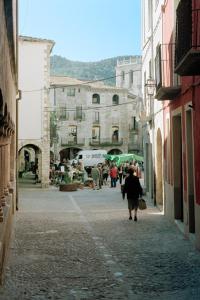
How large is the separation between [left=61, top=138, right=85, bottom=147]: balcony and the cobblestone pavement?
46351mm

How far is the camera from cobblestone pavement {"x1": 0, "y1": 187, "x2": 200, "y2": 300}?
7.01 m

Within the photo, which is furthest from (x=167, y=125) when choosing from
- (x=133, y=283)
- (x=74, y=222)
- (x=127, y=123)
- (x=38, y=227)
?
(x=127, y=123)

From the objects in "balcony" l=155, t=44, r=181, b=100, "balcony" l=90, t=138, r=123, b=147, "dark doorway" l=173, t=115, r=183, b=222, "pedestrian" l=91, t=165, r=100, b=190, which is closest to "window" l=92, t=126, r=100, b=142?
"balcony" l=90, t=138, r=123, b=147

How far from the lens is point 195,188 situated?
1030 cm

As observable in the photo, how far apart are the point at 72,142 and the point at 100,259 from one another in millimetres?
53195

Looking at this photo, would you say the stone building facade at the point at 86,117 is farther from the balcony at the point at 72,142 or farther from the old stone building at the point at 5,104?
the old stone building at the point at 5,104

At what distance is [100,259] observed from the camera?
358 inches

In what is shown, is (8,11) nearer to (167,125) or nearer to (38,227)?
(38,227)

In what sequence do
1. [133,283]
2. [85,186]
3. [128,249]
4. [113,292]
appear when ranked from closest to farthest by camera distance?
[113,292], [133,283], [128,249], [85,186]

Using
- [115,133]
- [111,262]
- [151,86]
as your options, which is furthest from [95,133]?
[111,262]

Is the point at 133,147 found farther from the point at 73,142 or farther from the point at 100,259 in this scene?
the point at 100,259

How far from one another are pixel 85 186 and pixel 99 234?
719 inches

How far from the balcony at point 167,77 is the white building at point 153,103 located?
1.16 meters

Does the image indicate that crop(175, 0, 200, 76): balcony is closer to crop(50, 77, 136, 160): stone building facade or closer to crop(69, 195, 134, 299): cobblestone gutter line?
crop(69, 195, 134, 299): cobblestone gutter line
